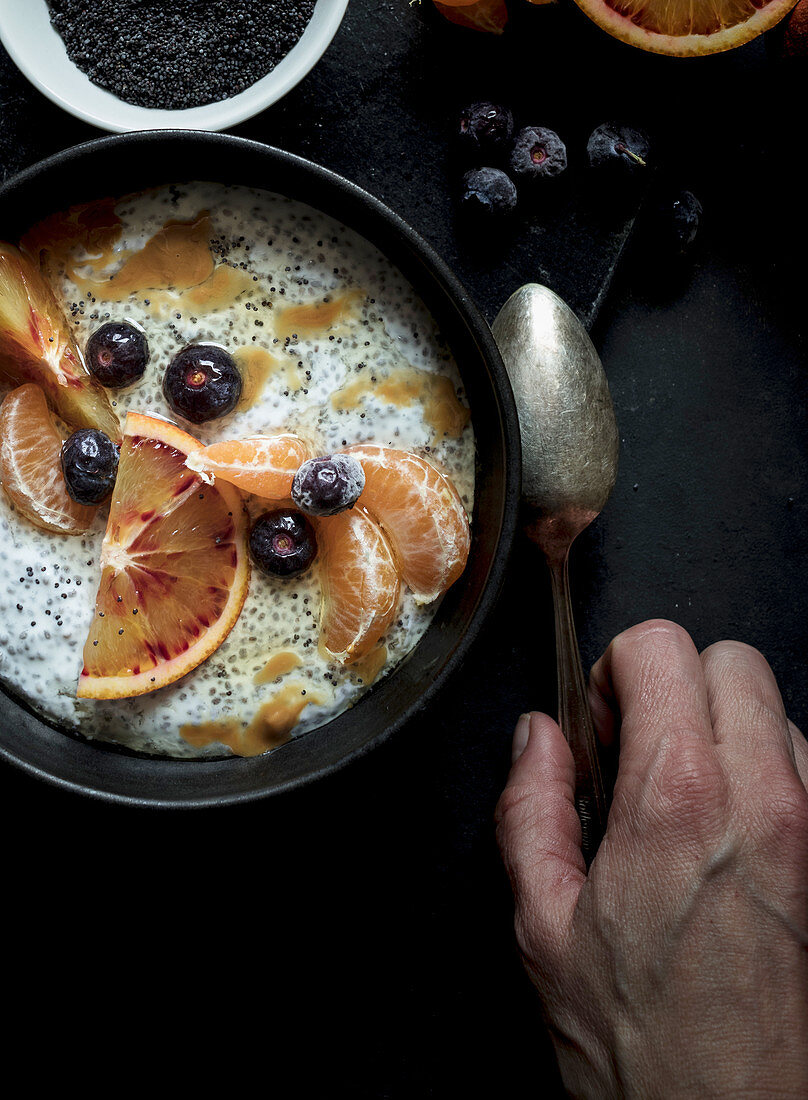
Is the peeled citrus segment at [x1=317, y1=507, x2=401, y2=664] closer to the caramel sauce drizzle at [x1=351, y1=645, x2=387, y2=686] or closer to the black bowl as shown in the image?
the caramel sauce drizzle at [x1=351, y1=645, x2=387, y2=686]

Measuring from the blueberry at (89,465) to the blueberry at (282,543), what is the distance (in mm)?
294

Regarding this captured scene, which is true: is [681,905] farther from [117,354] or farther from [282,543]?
[117,354]

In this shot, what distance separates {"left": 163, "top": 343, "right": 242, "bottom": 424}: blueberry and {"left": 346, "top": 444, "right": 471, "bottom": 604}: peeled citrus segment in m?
0.26

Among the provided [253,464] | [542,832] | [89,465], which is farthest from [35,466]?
[542,832]

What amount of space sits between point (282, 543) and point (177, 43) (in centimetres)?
113

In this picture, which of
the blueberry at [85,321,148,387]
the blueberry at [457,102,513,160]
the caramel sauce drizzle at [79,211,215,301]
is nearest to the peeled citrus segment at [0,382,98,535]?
the blueberry at [85,321,148,387]

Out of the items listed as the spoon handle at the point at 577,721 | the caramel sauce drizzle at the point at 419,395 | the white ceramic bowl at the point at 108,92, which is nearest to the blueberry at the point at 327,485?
the caramel sauce drizzle at the point at 419,395

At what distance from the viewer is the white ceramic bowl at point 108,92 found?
72.7 inches

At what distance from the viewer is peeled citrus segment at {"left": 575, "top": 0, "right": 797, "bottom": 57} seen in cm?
189

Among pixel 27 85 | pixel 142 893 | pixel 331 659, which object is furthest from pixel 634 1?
pixel 142 893

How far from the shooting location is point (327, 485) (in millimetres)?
1618

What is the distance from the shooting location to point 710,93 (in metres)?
2.10

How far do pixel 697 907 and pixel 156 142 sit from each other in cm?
166

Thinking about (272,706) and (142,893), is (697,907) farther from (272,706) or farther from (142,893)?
(142,893)
